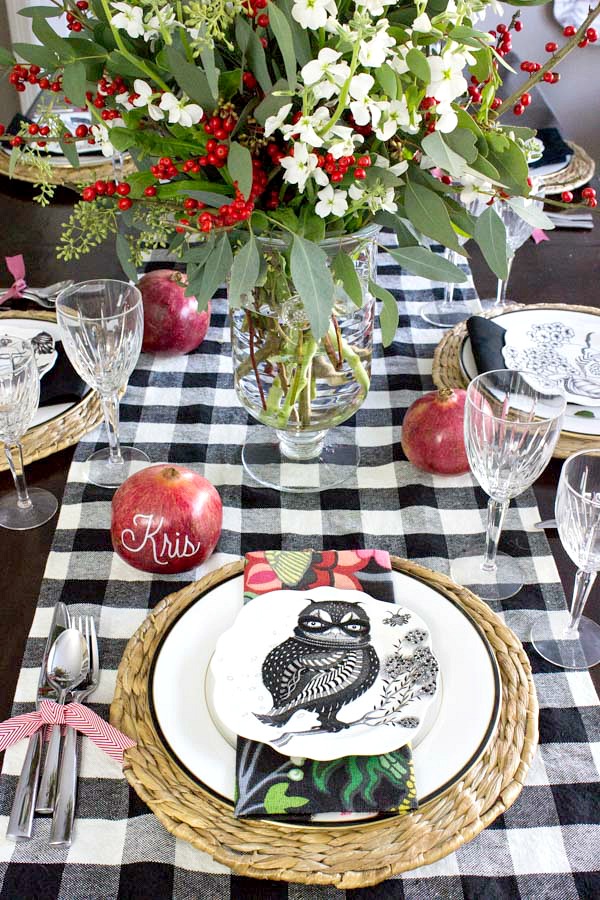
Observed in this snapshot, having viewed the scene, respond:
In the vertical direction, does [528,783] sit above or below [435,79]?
below

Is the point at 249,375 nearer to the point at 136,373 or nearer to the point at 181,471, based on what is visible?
the point at 181,471

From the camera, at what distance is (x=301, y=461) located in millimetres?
1036

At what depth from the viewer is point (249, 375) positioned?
A: 95cm

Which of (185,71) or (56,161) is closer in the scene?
(185,71)

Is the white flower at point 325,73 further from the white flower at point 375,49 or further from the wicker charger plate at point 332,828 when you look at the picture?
the wicker charger plate at point 332,828

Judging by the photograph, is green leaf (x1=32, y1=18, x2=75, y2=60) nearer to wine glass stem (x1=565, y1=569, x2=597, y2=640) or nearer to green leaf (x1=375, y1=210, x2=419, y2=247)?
green leaf (x1=375, y1=210, x2=419, y2=247)

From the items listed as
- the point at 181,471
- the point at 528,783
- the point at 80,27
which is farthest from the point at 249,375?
the point at 528,783

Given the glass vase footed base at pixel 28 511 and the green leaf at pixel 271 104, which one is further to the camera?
the glass vase footed base at pixel 28 511

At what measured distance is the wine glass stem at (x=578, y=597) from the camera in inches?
31.0

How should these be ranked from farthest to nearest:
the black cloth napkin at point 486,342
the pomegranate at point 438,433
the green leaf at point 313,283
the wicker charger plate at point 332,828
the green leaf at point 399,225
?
the black cloth napkin at point 486,342
the pomegranate at point 438,433
the green leaf at point 399,225
the green leaf at point 313,283
the wicker charger plate at point 332,828

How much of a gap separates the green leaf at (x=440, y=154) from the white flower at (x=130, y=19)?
0.77ft

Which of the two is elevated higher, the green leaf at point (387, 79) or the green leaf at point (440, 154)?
the green leaf at point (387, 79)

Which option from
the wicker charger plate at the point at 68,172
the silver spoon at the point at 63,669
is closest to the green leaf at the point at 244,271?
the silver spoon at the point at 63,669

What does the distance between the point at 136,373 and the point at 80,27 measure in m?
0.49
